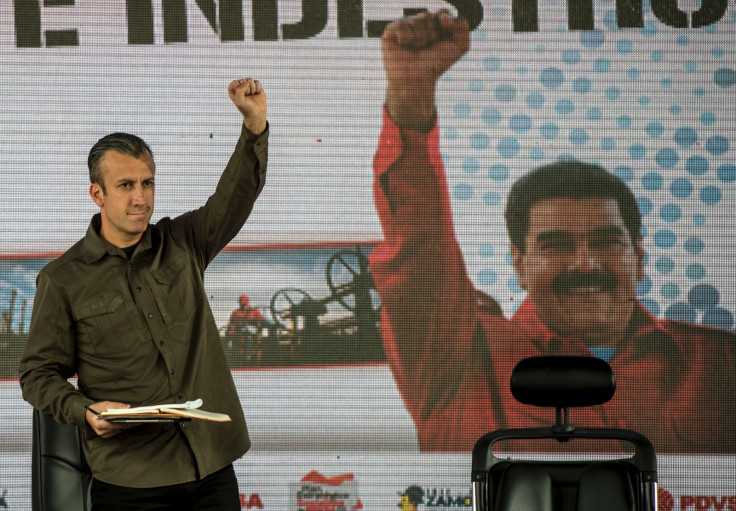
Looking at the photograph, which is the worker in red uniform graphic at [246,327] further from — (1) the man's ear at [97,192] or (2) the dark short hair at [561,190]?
(1) the man's ear at [97,192]

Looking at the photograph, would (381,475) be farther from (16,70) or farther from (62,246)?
(16,70)

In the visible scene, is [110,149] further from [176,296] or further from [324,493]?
[324,493]

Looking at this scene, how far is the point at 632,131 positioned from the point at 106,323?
2.22 m

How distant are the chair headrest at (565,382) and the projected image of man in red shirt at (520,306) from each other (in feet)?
3.21

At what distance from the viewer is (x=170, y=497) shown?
222 centimetres

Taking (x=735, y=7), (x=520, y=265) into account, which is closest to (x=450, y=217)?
(x=520, y=265)

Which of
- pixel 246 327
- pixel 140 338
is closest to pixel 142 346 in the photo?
pixel 140 338

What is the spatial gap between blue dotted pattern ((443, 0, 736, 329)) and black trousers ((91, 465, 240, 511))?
1.60m

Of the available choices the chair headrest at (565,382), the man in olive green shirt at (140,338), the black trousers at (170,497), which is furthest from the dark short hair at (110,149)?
the chair headrest at (565,382)

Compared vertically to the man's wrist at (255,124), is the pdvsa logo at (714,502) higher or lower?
lower

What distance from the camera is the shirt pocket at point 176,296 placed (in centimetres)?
229

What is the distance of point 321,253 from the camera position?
3.56 m

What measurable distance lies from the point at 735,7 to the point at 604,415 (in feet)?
5.51

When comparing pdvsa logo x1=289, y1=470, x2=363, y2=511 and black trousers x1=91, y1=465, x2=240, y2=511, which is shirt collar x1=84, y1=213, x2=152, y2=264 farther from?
pdvsa logo x1=289, y1=470, x2=363, y2=511
